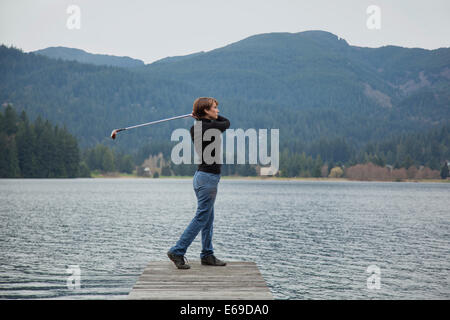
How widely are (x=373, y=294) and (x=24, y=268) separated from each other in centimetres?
1439

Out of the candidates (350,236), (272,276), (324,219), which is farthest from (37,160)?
(272,276)

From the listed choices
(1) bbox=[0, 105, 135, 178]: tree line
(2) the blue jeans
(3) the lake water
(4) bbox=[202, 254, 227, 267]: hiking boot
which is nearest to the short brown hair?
(2) the blue jeans

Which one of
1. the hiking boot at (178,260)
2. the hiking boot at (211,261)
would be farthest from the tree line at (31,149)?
the hiking boot at (178,260)

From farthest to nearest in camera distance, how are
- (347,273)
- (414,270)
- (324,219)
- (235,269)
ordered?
(324,219) → (414,270) → (347,273) → (235,269)

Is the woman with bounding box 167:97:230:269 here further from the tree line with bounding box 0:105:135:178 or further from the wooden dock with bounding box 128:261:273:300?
the tree line with bounding box 0:105:135:178

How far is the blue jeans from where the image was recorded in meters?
10.5

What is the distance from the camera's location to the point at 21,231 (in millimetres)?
37688

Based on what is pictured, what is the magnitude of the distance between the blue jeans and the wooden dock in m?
0.60

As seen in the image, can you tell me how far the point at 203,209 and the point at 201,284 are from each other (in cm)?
167

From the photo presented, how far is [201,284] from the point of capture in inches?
381

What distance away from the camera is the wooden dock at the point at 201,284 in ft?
29.3

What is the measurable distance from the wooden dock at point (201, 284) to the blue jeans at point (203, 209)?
1.98 ft

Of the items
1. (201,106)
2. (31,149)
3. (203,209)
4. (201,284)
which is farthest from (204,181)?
(31,149)
